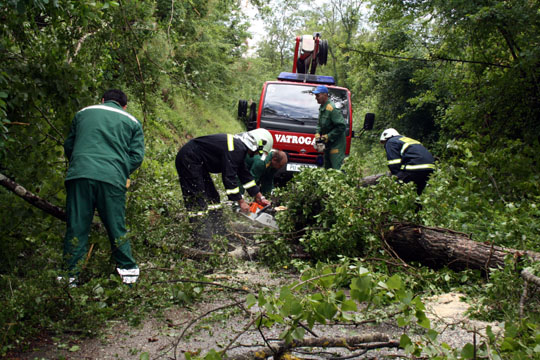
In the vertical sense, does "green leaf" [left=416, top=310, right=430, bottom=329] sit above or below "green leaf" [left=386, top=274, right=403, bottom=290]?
below

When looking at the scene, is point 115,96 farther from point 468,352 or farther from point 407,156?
point 407,156

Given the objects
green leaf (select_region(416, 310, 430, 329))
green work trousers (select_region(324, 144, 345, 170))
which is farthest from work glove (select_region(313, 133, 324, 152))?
green leaf (select_region(416, 310, 430, 329))

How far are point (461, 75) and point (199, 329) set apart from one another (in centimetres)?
790

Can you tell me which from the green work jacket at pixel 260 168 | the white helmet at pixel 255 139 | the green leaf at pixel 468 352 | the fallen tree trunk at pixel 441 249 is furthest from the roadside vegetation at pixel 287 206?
the green work jacket at pixel 260 168

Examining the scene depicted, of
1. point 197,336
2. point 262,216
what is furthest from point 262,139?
point 197,336

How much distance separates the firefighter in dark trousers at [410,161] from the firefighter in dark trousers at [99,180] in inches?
184

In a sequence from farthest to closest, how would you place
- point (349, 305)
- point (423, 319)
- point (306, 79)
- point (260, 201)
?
point (306, 79) < point (260, 201) < point (423, 319) < point (349, 305)

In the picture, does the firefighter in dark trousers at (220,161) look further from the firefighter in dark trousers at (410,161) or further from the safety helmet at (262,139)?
the firefighter in dark trousers at (410,161)

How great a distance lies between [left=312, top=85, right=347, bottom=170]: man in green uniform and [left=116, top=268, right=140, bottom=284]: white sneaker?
536 centimetres

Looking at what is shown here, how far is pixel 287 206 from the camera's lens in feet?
18.9

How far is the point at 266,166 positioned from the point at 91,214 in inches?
148

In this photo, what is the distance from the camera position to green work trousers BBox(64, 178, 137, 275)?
3.84 metres

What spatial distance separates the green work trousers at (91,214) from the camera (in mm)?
3838

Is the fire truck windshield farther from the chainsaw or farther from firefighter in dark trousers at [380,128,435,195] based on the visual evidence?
the chainsaw
